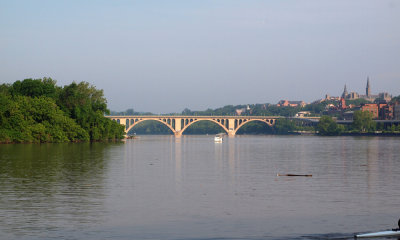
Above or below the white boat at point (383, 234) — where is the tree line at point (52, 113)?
above

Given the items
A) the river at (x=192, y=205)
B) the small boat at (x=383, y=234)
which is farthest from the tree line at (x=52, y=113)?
the small boat at (x=383, y=234)

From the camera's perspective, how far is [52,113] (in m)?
95.9

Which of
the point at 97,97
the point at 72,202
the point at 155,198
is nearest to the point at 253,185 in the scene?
the point at 155,198

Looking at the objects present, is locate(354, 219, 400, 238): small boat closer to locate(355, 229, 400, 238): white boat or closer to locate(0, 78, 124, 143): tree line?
locate(355, 229, 400, 238): white boat

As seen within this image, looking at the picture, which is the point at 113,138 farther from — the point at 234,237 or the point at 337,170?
the point at 234,237

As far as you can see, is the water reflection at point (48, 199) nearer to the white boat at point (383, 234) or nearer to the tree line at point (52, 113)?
the white boat at point (383, 234)

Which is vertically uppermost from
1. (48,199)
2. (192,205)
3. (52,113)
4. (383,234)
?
(52,113)

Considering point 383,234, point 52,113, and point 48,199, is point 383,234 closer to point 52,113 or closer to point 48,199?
point 48,199

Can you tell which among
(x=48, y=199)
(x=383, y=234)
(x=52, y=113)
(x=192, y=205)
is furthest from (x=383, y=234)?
(x=52, y=113)

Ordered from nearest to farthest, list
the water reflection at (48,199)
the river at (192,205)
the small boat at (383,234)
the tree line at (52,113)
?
the small boat at (383,234) < the river at (192,205) < the water reflection at (48,199) < the tree line at (52,113)

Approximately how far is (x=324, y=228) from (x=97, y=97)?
332ft


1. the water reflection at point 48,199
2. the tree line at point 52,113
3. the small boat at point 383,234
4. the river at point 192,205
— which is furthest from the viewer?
the tree line at point 52,113

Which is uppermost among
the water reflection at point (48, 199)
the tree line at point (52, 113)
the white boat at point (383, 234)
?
the tree line at point (52, 113)

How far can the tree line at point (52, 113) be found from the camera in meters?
92.6
